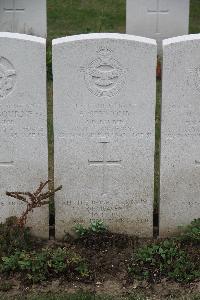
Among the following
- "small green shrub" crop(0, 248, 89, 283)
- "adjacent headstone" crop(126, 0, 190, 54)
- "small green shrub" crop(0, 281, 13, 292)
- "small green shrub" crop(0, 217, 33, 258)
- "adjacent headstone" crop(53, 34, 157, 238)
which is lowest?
"small green shrub" crop(0, 281, 13, 292)

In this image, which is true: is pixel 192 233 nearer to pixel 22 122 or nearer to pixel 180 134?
pixel 180 134

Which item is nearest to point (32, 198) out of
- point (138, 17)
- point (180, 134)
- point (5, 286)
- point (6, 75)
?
point (5, 286)

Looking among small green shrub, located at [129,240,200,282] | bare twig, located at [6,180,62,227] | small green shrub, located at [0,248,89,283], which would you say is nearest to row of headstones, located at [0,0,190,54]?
bare twig, located at [6,180,62,227]

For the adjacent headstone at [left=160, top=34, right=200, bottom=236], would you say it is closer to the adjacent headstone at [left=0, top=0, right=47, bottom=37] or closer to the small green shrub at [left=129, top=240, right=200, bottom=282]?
the small green shrub at [left=129, top=240, right=200, bottom=282]

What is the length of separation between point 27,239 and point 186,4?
706 cm

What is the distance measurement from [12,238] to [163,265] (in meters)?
1.24

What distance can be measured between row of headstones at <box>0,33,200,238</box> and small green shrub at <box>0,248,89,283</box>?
1.94 ft

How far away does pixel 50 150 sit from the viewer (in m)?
8.17

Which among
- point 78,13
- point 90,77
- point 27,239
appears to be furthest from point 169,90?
point 78,13

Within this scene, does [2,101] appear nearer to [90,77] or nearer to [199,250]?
[90,77]

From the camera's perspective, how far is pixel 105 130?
5.89 m

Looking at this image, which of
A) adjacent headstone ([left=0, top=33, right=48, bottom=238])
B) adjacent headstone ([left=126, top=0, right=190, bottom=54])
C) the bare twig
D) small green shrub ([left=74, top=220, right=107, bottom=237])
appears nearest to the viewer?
adjacent headstone ([left=0, top=33, right=48, bottom=238])

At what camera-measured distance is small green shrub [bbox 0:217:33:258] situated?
18.7 ft

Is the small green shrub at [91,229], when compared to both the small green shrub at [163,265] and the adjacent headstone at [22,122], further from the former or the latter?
the small green shrub at [163,265]
